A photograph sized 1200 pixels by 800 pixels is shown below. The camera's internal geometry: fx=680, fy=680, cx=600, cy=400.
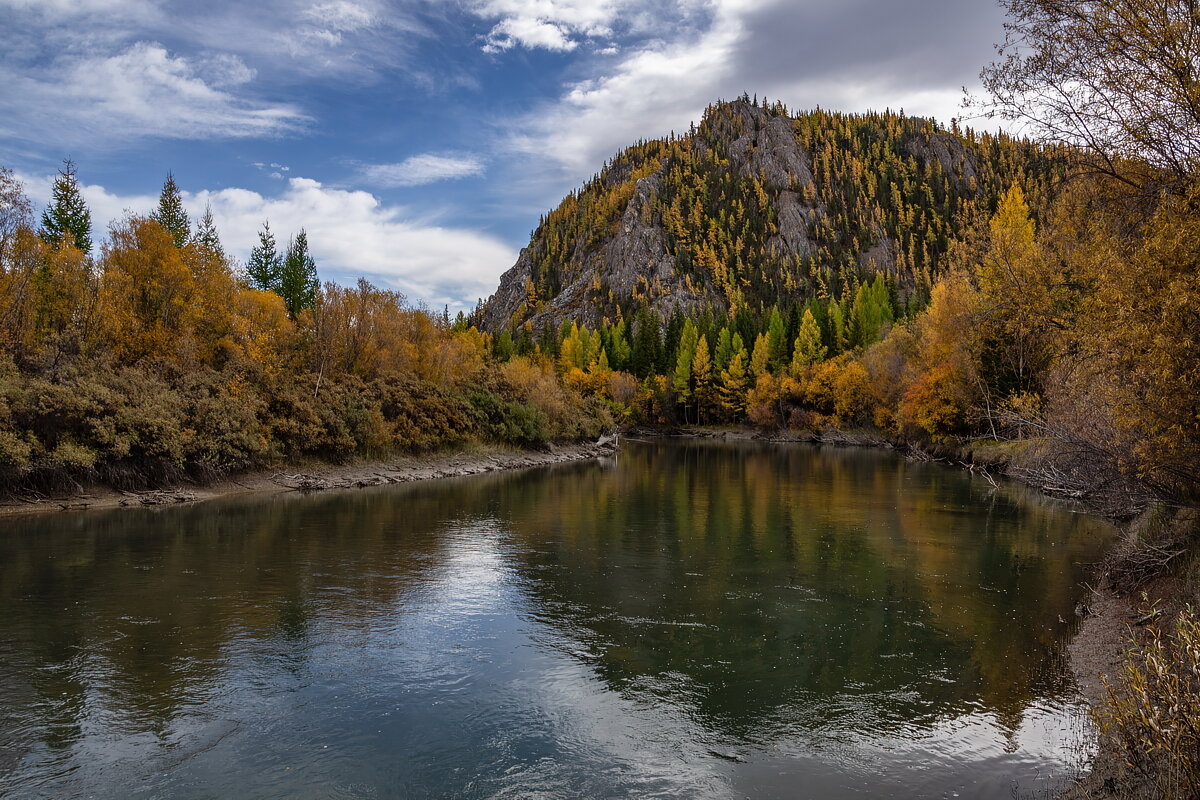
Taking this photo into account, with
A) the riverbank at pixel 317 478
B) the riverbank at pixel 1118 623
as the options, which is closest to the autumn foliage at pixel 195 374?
the riverbank at pixel 317 478

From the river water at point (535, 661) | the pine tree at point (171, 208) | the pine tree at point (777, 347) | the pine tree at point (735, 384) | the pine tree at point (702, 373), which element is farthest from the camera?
the pine tree at point (702, 373)

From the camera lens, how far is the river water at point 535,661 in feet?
32.0

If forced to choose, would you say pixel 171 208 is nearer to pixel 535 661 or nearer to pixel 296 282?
pixel 296 282

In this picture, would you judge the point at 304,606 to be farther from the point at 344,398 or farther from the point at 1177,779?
the point at 344,398

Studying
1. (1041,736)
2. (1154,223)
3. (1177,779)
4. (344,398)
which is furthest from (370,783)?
(344,398)

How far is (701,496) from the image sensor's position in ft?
135

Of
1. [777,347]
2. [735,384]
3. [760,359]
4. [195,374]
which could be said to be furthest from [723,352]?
[195,374]

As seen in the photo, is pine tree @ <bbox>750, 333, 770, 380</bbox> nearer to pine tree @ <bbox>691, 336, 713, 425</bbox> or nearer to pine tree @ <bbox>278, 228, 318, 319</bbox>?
pine tree @ <bbox>691, 336, 713, 425</bbox>

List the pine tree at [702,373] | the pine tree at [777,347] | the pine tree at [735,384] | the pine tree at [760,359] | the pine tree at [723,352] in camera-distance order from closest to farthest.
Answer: the pine tree at [777,347] → the pine tree at [760,359] → the pine tree at [735,384] → the pine tree at [702,373] → the pine tree at [723,352]

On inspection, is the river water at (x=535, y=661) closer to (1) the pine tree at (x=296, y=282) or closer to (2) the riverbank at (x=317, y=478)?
(2) the riverbank at (x=317, y=478)

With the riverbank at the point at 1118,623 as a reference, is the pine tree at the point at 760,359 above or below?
above

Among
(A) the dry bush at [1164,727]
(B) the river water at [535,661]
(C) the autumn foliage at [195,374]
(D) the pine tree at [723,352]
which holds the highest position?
(D) the pine tree at [723,352]

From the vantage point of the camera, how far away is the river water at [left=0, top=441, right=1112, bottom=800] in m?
9.75

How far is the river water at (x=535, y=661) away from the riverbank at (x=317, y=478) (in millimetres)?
2958
